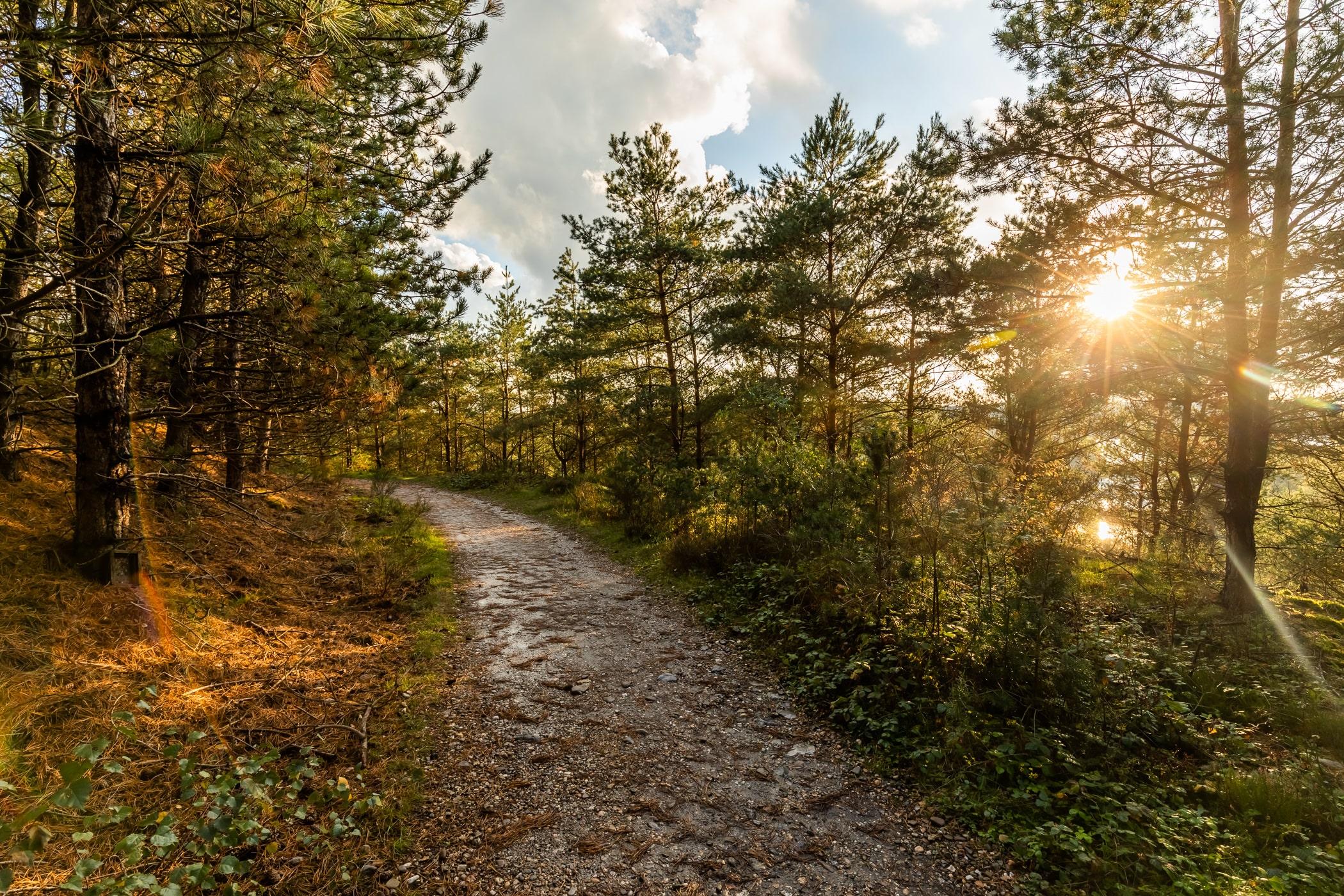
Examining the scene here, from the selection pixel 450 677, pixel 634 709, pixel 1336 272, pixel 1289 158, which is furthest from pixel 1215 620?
pixel 450 677

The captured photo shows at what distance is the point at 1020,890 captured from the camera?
9.37ft

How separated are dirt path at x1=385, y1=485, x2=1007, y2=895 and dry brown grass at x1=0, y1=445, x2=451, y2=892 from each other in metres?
0.63

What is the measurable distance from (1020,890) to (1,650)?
6499mm

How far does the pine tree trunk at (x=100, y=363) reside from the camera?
12.9 feet

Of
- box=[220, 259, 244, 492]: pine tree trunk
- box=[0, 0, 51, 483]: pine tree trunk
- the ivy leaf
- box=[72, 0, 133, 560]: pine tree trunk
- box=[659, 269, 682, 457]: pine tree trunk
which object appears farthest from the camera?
box=[659, 269, 682, 457]: pine tree trunk

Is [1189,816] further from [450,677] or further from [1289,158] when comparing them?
[1289,158]

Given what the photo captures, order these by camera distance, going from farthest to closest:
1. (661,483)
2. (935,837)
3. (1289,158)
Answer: (661,483), (1289,158), (935,837)

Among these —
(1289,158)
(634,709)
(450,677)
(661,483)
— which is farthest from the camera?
(661,483)

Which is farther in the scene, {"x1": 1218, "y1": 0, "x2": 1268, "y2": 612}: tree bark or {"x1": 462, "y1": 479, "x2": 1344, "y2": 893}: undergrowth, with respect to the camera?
{"x1": 1218, "y1": 0, "x2": 1268, "y2": 612}: tree bark

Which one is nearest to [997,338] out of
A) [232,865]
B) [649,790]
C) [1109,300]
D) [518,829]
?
[1109,300]

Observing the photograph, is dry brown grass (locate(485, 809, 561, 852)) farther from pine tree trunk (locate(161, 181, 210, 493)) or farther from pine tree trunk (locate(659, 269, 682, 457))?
pine tree trunk (locate(659, 269, 682, 457))

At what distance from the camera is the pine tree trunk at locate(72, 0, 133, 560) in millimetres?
3938

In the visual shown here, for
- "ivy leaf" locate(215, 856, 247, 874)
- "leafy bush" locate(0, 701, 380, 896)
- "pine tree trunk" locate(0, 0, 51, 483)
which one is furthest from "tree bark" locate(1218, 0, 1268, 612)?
"pine tree trunk" locate(0, 0, 51, 483)

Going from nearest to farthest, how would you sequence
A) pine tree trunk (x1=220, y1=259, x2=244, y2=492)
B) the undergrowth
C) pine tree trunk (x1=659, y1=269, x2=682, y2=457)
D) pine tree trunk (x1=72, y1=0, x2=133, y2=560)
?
the undergrowth < pine tree trunk (x1=72, y1=0, x2=133, y2=560) < pine tree trunk (x1=220, y1=259, x2=244, y2=492) < pine tree trunk (x1=659, y1=269, x2=682, y2=457)
